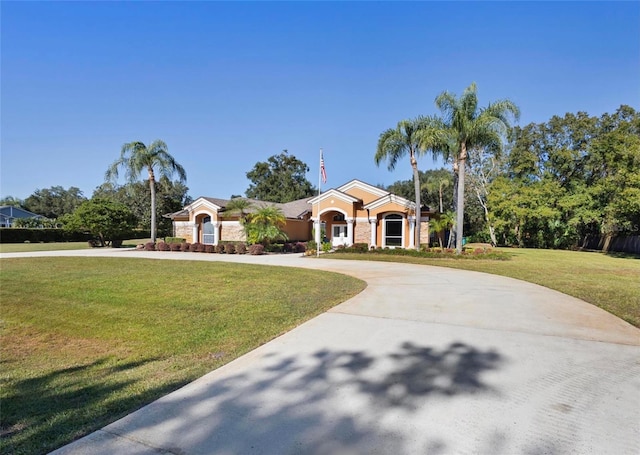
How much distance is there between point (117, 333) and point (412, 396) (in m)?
5.28

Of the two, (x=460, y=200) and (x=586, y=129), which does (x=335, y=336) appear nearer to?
(x=460, y=200)

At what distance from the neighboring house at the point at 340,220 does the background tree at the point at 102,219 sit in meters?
4.53

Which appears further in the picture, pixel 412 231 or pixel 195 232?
pixel 195 232

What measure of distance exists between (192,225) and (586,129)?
37.8 metres

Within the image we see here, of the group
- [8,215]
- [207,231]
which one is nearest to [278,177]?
[207,231]

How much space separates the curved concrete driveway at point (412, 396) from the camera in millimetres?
2635

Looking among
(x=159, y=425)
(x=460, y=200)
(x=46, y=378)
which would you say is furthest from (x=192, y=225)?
(x=159, y=425)

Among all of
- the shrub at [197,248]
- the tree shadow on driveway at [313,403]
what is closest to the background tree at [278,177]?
the shrub at [197,248]

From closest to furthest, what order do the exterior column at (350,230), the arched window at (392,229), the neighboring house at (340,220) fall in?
1. the neighboring house at (340,220)
2. the arched window at (392,229)
3. the exterior column at (350,230)

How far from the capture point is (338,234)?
Result: 1126 inches

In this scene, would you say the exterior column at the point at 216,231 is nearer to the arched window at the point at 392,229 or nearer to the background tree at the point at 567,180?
the arched window at the point at 392,229

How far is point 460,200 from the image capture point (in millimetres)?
18875

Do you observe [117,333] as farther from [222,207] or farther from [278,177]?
[278,177]

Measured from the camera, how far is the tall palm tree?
18519 mm
